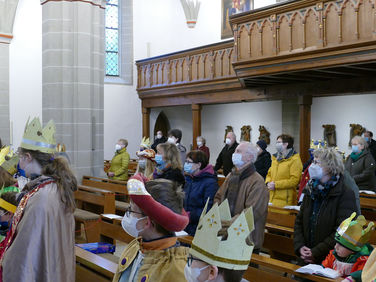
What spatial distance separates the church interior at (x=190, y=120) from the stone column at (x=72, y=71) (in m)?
0.03

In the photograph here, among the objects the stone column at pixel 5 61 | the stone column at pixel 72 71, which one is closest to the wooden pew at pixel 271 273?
the stone column at pixel 72 71

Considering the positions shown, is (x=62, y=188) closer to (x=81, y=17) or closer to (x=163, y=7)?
(x=81, y=17)

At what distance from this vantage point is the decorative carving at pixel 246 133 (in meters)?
14.7

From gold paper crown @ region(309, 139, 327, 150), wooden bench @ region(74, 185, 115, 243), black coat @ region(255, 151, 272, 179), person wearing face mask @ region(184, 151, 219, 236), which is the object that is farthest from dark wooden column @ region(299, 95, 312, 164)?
person wearing face mask @ region(184, 151, 219, 236)

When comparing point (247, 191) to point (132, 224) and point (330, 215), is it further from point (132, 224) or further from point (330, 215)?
point (132, 224)

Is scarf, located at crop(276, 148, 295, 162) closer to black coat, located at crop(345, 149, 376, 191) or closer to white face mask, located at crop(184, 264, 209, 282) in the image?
black coat, located at crop(345, 149, 376, 191)

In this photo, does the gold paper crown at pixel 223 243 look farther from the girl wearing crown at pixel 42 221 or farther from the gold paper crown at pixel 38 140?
the gold paper crown at pixel 38 140

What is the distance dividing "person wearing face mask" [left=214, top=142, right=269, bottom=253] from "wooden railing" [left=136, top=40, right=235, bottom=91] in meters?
7.79

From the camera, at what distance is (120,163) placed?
890 cm

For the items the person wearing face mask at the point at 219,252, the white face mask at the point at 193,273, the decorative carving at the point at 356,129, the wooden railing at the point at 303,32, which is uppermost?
the wooden railing at the point at 303,32

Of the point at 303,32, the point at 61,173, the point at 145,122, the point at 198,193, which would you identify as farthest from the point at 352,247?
the point at 145,122

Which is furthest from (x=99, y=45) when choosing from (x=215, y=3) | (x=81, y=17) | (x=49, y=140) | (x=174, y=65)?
(x=215, y=3)

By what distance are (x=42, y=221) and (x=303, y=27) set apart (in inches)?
265

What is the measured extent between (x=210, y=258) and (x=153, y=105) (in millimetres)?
13704
